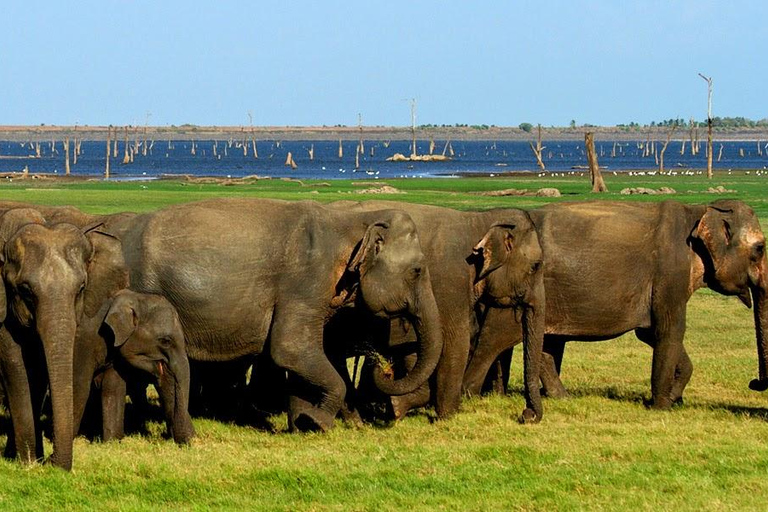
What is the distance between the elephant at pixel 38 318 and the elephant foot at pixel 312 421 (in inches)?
105

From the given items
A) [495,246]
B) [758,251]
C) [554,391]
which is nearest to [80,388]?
[495,246]

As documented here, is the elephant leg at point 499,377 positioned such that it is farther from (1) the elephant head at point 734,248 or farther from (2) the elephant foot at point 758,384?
→ (2) the elephant foot at point 758,384

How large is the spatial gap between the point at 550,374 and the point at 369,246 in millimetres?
3471

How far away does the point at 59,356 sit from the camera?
10.0m

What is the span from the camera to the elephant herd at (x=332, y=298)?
36.0 feet

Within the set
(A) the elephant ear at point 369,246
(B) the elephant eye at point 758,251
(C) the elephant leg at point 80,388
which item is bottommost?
(C) the elephant leg at point 80,388

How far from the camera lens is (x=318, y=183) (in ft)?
297

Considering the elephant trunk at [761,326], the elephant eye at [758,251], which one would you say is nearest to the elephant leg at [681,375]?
the elephant trunk at [761,326]

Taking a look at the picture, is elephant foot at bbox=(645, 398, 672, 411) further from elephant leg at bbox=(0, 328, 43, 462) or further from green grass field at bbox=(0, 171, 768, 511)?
elephant leg at bbox=(0, 328, 43, 462)

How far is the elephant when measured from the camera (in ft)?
33.0

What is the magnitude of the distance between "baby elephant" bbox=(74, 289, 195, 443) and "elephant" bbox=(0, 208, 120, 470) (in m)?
0.39

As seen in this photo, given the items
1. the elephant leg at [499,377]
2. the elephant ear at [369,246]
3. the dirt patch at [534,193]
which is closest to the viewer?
the elephant ear at [369,246]

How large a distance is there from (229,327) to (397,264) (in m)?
1.68

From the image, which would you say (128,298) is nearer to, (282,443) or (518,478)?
(282,443)
